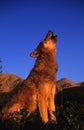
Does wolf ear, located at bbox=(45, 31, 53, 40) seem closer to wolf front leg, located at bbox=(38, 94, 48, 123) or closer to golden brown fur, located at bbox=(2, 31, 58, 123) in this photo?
golden brown fur, located at bbox=(2, 31, 58, 123)

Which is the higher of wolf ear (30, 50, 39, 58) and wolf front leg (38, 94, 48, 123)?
wolf ear (30, 50, 39, 58)

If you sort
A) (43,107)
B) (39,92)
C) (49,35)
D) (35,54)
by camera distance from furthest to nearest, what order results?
(49,35) → (35,54) → (39,92) → (43,107)

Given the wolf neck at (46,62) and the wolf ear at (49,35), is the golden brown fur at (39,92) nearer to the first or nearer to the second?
the wolf neck at (46,62)

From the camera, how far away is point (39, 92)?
41.8 ft

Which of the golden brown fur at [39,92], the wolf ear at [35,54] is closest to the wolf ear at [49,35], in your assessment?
the wolf ear at [35,54]

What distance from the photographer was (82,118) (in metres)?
9.96

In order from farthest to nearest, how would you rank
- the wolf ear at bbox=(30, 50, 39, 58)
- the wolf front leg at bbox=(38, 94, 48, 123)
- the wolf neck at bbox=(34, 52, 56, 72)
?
the wolf ear at bbox=(30, 50, 39, 58)
the wolf neck at bbox=(34, 52, 56, 72)
the wolf front leg at bbox=(38, 94, 48, 123)

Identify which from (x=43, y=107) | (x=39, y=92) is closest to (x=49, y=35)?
(x=39, y=92)

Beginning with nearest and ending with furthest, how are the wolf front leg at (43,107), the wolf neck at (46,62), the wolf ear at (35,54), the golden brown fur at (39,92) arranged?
the wolf front leg at (43,107), the golden brown fur at (39,92), the wolf neck at (46,62), the wolf ear at (35,54)

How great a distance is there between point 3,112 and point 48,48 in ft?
10.2

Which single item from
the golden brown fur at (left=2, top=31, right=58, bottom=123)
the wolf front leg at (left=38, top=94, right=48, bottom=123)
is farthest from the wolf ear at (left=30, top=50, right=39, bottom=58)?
the wolf front leg at (left=38, top=94, right=48, bottom=123)

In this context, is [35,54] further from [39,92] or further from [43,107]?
[43,107]

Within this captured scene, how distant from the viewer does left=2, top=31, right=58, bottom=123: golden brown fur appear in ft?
41.6

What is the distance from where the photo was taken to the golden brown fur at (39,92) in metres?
12.7
